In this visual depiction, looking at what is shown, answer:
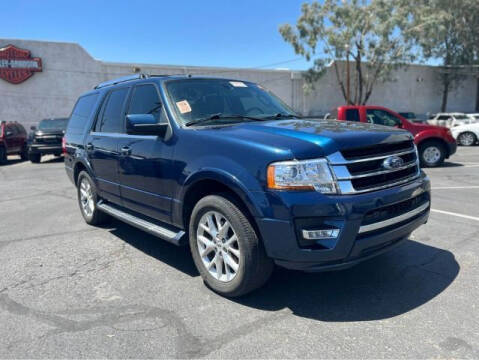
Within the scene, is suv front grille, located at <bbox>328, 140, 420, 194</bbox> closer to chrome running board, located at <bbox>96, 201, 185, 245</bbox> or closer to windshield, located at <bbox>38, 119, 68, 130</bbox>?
chrome running board, located at <bbox>96, 201, 185, 245</bbox>

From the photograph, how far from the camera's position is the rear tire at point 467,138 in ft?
61.7

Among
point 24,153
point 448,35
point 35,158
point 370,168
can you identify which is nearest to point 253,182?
point 370,168

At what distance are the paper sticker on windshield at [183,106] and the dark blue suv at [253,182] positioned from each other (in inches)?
0.4

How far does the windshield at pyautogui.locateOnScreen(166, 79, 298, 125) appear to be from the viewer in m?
3.89

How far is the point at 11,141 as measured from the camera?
1636 centimetres

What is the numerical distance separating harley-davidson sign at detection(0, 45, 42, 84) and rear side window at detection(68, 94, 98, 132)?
76.8 feet

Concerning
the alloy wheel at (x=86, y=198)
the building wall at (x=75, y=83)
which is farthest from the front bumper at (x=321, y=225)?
the building wall at (x=75, y=83)

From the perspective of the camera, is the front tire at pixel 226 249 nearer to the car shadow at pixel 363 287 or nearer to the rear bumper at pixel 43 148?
the car shadow at pixel 363 287

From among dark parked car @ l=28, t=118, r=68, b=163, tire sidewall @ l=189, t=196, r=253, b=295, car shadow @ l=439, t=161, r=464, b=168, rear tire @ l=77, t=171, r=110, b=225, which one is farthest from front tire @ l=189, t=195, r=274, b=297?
dark parked car @ l=28, t=118, r=68, b=163

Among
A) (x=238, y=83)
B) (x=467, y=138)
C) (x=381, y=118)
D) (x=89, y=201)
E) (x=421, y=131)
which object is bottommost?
(x=467, y=138)

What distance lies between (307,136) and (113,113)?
9.61ft

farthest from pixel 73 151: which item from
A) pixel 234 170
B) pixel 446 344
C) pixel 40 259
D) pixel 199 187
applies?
pixel 446 344

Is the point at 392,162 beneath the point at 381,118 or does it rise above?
above

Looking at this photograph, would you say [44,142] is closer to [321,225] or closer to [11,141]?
[11,141]
